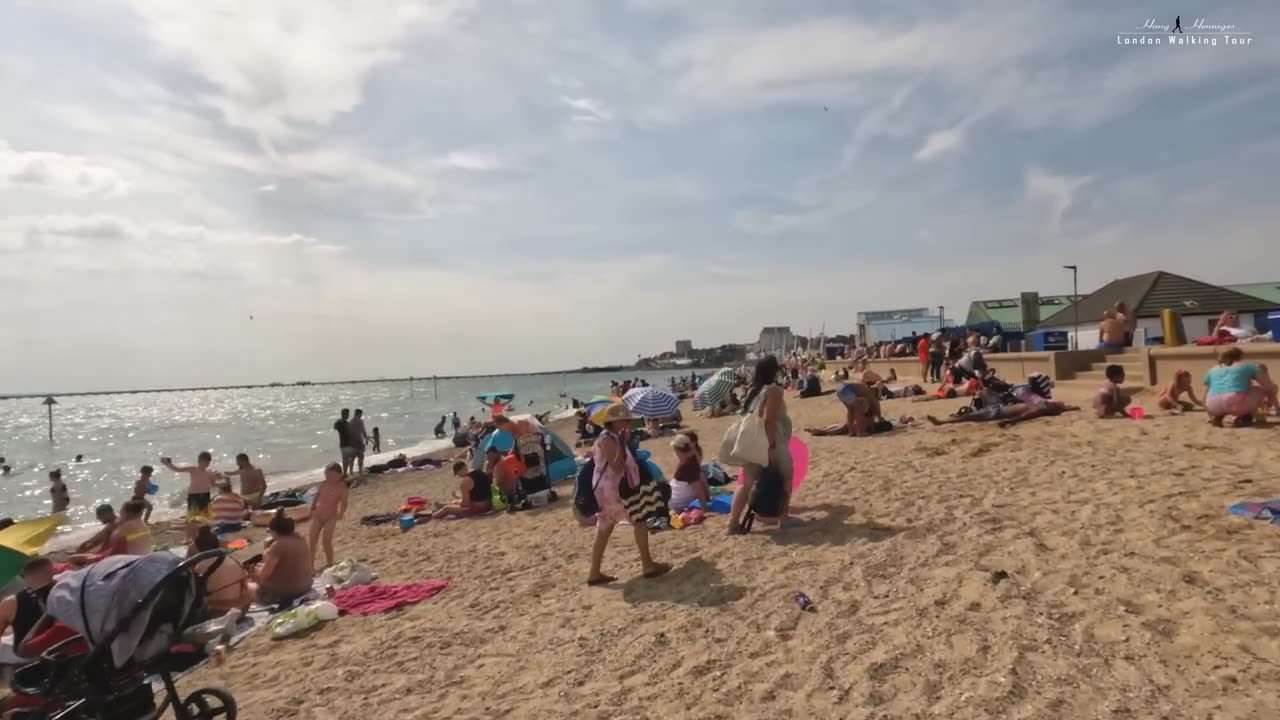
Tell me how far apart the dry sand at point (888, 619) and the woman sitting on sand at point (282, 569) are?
89 cm

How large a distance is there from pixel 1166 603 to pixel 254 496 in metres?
13.1

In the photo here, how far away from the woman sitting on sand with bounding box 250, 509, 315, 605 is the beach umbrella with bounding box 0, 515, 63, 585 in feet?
5.46

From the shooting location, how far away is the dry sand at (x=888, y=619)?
311 cm

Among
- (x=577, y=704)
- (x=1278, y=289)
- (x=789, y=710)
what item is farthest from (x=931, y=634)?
(x=1278, y=289)

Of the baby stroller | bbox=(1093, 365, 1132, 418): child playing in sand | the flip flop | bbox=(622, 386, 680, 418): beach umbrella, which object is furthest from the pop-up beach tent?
bbox=(1093, 365, 1132, 418): child playing in sand

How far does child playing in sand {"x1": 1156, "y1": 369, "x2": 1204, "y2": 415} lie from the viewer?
8.65 m

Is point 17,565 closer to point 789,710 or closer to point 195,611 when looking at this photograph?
point 195,611

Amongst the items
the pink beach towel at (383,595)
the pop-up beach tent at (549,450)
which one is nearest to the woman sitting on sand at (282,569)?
the pink beach towel at (383,595)

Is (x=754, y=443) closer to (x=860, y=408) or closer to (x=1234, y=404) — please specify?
(x=860, y=408)

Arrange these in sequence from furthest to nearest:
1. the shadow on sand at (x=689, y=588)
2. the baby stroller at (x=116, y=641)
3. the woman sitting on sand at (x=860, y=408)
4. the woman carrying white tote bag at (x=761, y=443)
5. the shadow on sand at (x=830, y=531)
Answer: the woman sitting on sand at (x=860, y=408)
the woman carrying white tote bag at (x=761, y=443)
the shadow on sand at (x=830, y=531)
the shadow on sand at (x=689, y=588)
the baby stroller at (x=116, y=641)

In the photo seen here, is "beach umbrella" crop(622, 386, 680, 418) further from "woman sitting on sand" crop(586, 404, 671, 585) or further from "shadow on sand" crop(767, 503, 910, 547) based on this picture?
"woman sitting on sand" crop(586, 404, 671, 585)

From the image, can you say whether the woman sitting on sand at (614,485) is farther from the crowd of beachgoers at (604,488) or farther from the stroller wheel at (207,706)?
the stroller wheel at (207,706)

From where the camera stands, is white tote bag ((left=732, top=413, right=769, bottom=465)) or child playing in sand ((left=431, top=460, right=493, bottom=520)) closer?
white tote bag ((left=732, top=413, right=769, bottom=465))

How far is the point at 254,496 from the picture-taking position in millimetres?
12383
